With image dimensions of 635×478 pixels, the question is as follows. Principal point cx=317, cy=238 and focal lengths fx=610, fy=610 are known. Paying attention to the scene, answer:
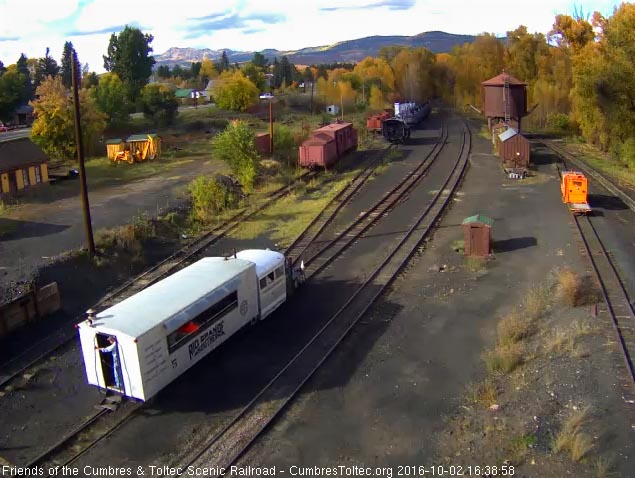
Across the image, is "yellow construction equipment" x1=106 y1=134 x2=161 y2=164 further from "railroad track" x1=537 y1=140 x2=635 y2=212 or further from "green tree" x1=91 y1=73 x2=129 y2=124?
"railroad track" x1=537 y1=140 x2=635 y2=212

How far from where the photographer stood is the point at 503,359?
14.2 m

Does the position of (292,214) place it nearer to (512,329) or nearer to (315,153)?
(315,153)

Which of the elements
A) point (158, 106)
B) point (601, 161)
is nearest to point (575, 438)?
point (601, 161)

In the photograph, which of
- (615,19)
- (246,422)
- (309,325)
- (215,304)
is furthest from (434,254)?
(615,19)

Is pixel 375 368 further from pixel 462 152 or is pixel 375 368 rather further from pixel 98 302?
pixel 462 152

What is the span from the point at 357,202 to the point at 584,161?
2073 cm

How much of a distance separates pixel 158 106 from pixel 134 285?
168 feet

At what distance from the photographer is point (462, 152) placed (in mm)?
47406

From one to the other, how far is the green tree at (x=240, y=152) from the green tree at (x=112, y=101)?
31.8 metres

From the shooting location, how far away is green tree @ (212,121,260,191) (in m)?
33.9

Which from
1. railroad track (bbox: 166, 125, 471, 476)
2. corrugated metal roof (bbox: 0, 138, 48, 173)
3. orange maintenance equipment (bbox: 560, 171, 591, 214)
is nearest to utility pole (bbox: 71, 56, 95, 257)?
railroad track (bbox: 166, 125, 471, 476)

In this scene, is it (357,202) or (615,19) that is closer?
(357,202)

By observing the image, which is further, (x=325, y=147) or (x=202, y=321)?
(x=325, y=147)

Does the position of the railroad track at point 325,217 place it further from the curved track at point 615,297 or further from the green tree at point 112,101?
the green tree at point 112,101
